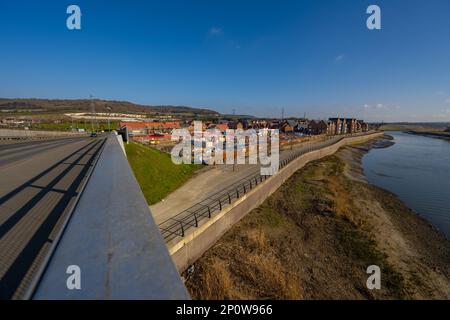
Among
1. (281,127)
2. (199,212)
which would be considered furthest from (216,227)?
(281,127)

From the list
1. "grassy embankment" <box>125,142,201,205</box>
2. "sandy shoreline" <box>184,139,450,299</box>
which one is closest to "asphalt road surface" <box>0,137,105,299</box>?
"grassy embankment" <box>125,142,201,205</box>

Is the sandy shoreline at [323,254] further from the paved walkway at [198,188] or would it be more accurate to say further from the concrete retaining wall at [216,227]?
the paved walkway at [198,188]

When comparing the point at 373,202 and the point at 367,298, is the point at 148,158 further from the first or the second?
the point at 373,202

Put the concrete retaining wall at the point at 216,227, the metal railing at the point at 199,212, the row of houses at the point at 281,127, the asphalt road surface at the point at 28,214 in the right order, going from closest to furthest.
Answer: the asphalt road surface at the point at 28,214, the concrete retaining wall at the point at 216,227, the metal railing at the point at 199,212, the row of houses at the point at 281,127

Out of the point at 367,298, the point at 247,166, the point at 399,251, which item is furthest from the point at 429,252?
the point at 247,166

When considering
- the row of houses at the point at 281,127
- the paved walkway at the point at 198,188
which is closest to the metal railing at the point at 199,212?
the paved walkway at the point at 198,188

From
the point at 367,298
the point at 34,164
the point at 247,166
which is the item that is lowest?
the point at 367,298
